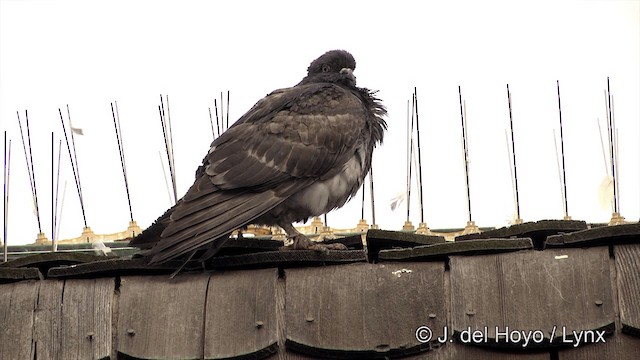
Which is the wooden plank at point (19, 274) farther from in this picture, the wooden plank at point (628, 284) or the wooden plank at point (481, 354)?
the wooden plank at point (628, 284)

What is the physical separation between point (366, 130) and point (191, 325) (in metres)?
3.93

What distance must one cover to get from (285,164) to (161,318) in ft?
9.84

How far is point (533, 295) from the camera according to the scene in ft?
19.7

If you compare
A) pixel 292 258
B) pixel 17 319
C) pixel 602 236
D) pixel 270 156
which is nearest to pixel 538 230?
pixel 602 236

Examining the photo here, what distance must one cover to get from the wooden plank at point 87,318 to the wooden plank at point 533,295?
2140 millimetres

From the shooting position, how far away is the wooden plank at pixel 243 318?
6.14m

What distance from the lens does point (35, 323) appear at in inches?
255

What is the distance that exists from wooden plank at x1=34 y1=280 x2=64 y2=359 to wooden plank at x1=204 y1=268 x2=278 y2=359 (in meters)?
0.95

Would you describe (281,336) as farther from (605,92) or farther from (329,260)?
(605,92)

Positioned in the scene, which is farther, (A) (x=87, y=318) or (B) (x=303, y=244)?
(B) (x=303, y=244)

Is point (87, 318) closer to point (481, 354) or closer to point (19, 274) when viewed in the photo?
point (19, 274)

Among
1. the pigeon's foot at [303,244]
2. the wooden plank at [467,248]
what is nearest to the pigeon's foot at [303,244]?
the pigeon's foot at [303,244]

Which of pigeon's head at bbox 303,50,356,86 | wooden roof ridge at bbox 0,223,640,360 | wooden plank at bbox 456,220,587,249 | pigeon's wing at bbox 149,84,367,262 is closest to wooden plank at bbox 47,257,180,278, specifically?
A: wooden roof ridge at bbox 0,223,640,360

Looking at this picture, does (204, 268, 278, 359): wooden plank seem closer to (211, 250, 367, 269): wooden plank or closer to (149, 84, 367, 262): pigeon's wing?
(211, 250, 367, 269): wooden plank
